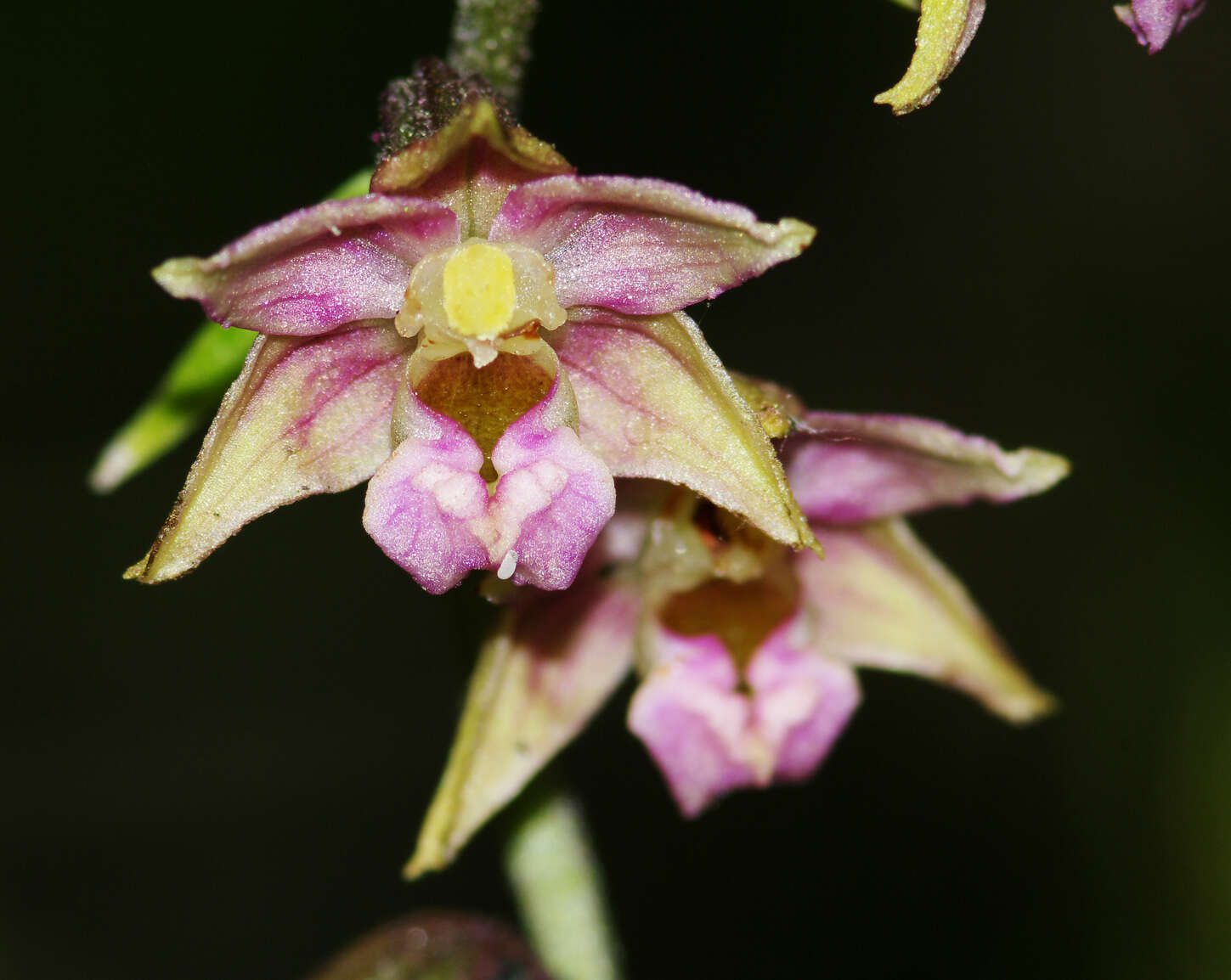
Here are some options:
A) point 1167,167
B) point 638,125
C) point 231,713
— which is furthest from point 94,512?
point 1167,167

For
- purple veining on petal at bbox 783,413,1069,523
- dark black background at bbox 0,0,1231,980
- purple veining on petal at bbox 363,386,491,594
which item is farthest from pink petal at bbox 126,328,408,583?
dark black background at bbox 0,0,1231,980

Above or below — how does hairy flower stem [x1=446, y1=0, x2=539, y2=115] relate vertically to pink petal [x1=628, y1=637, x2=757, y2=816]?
above

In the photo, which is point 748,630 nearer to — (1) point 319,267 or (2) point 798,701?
(2) point 798,701

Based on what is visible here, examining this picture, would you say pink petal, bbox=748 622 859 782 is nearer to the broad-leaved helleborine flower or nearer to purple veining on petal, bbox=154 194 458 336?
the broad-leaved helleborine flower

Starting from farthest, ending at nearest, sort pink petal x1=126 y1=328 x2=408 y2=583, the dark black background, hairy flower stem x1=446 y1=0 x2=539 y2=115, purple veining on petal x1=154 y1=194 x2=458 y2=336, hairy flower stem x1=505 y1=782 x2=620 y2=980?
the dark black background
hairy flower stem x1=505 y1=782 x2=620 y2=980
hairy flower stem x1=446 y1=0 x2=539 y2=115
pink petal x1=126 y1=328 x2=408 y2=583
purple veining on petal x1=154 y1=194 x2=458 y2=336

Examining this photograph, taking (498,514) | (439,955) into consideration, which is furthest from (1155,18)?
(439,955)

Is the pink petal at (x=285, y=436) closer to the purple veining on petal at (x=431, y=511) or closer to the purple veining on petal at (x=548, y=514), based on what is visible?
the purple veining on petal at (x=431, y=511)
